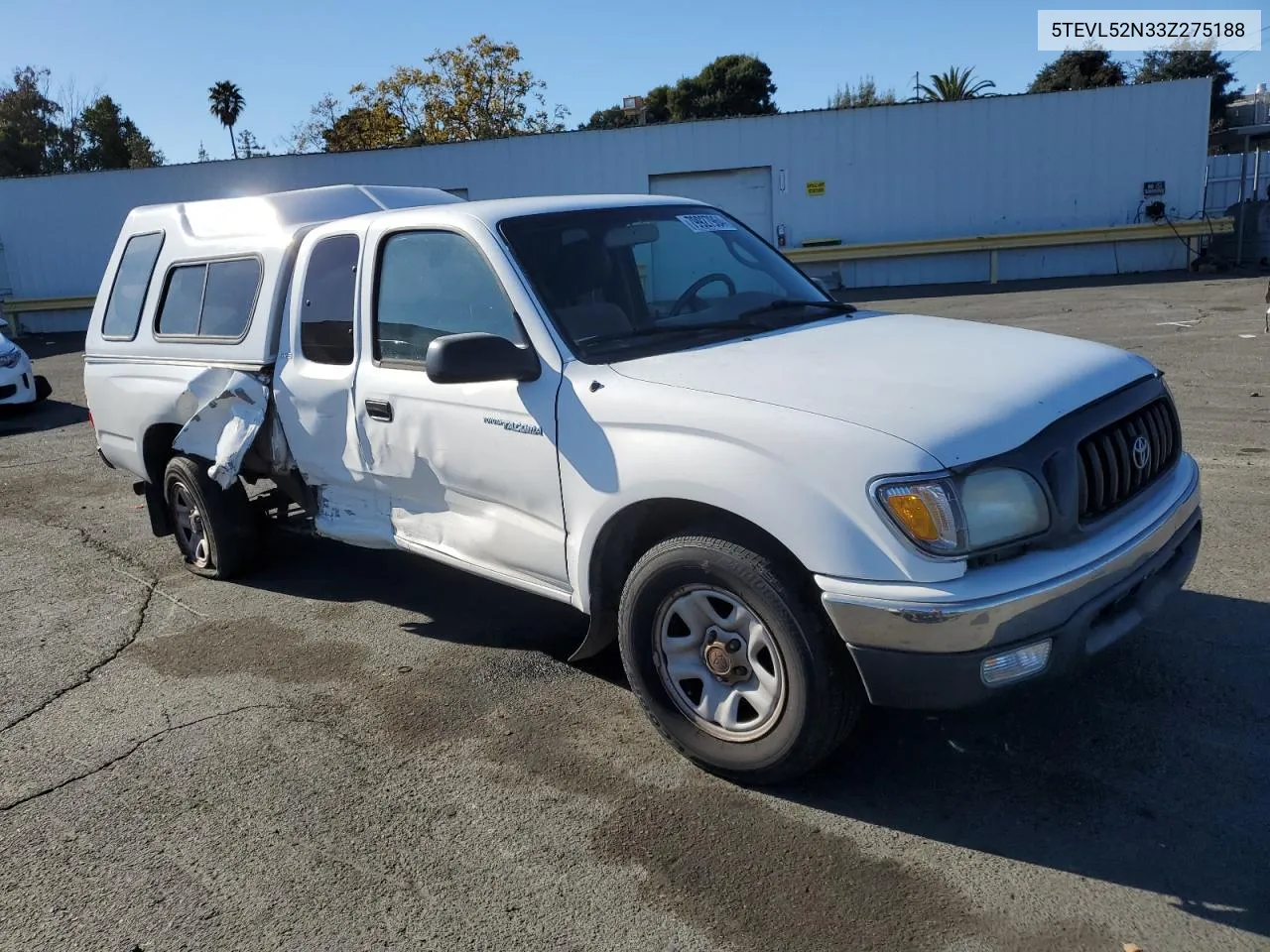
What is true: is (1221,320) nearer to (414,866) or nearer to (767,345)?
(767,345)

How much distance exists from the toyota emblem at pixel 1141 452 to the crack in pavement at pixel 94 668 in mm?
4421

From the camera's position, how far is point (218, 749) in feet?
12.9

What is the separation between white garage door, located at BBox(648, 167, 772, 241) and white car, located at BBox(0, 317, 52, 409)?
1480 centimetres

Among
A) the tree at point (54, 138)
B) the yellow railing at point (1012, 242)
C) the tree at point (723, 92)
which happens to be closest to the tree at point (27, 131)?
the tree at point (54, 138)

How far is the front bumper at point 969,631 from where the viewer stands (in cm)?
279

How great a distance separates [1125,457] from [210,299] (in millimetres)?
4535

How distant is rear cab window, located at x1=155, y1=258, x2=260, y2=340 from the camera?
207 inches

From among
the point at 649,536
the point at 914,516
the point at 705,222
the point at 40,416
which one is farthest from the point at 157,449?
the point at 40,416

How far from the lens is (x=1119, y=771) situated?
11.0 ft

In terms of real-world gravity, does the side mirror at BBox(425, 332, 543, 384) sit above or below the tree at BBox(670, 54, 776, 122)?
below

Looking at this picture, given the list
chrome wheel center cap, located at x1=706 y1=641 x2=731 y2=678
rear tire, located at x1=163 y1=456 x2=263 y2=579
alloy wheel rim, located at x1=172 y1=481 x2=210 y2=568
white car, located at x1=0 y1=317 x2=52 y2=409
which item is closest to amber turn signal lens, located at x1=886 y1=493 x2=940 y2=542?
chrome wheel center cap, located at x1=706 y1=641 x2=731 y2=678

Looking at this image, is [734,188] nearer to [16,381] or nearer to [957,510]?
[16,381]

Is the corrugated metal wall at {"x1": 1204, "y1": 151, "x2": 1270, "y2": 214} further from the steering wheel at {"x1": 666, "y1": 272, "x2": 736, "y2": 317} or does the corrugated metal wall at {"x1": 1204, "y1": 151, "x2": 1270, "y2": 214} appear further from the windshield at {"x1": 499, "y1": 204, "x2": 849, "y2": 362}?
the steering wheel at {"x1": 666, "y1": 272, "x2": 736, "y2": 317}

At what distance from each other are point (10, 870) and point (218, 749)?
0.81 meters
